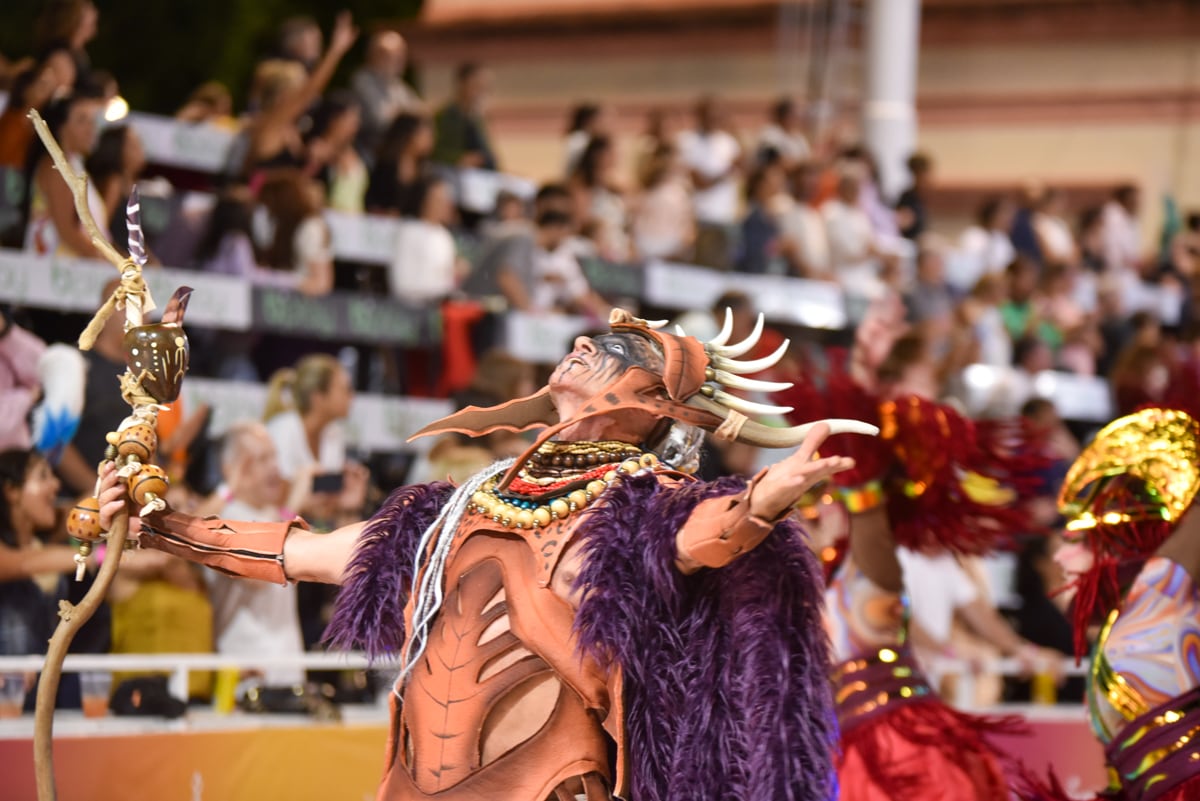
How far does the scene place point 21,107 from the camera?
7.72m

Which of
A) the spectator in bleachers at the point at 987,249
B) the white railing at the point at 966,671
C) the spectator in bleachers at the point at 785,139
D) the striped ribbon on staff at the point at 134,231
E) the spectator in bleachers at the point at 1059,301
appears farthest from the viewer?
the spectator in bleachers at the point at 987,249

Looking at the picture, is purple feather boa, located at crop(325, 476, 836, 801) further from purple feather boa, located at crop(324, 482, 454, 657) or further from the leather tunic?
purple feather boa, located at crop(324, 482, 454, 657)

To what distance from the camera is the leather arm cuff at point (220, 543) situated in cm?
420

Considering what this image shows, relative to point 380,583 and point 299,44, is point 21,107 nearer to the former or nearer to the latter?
point 299,44

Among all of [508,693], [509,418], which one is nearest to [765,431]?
[509,418]

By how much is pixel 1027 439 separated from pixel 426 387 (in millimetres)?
4416

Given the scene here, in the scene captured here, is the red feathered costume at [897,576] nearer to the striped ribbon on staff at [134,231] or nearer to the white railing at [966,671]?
the white railing at [966,671]

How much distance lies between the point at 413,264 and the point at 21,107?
2272 millimetres

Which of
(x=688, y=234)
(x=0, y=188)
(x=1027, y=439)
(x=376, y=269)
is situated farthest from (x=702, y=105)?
(x=1027, y=439)

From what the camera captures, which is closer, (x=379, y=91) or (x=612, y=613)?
(x=612, y=613)

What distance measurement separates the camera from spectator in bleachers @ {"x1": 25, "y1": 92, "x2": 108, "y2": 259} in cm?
737

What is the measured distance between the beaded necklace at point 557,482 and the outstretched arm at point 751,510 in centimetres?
26

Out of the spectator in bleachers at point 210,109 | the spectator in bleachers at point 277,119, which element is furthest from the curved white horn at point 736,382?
the spectator in bleachers at point 210,109

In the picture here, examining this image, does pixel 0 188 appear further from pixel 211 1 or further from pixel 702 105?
pixel 211 1
